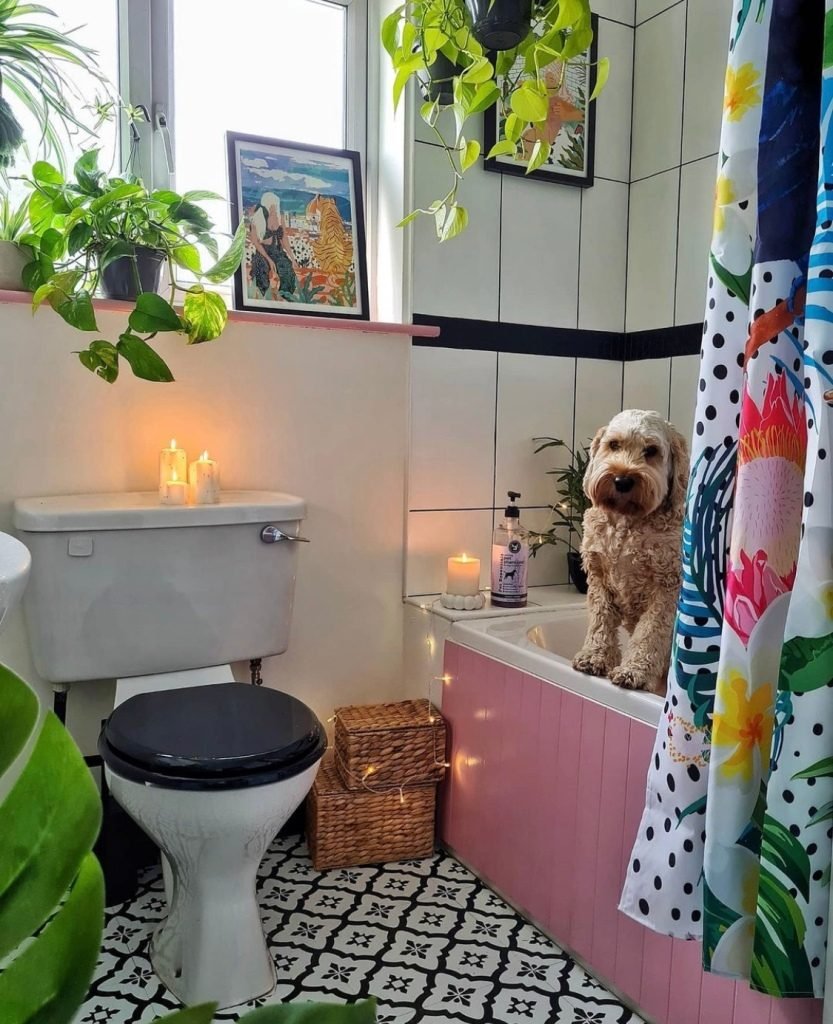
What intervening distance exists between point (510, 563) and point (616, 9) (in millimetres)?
1527

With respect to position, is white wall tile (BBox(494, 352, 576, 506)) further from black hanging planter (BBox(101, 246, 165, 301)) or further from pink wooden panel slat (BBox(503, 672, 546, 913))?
black hanging planter (BBox(101, 246, 165, 301))

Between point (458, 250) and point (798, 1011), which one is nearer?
point (798, 1011)

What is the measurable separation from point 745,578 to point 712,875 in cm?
37

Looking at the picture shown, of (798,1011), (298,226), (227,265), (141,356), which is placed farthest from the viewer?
(298,226)

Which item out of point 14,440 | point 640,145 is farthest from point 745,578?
point 640,145

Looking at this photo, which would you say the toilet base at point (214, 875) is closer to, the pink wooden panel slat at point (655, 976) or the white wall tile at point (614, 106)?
the pink wooden panel slat at point (655, 976)

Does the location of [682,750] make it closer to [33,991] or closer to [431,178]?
[33,991]

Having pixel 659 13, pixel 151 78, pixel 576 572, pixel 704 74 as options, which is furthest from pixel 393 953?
pixel 659 13

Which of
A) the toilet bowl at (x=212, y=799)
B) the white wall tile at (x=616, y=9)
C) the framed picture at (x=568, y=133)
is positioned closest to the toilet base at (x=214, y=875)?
the toilet bowl at (x=212, y=799)

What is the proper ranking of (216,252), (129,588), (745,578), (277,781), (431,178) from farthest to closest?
(431,178) < (216,252) < (129,588) < (277,781) < (745,578)

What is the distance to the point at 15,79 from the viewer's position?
67.0 inches

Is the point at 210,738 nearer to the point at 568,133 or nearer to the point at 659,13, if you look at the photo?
the point at 568,133

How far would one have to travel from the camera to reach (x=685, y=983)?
1317mm

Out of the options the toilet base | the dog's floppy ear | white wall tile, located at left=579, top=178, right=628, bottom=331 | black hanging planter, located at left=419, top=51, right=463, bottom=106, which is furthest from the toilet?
white wall tile, located at left=579, top=178, right=628, bottom=331
